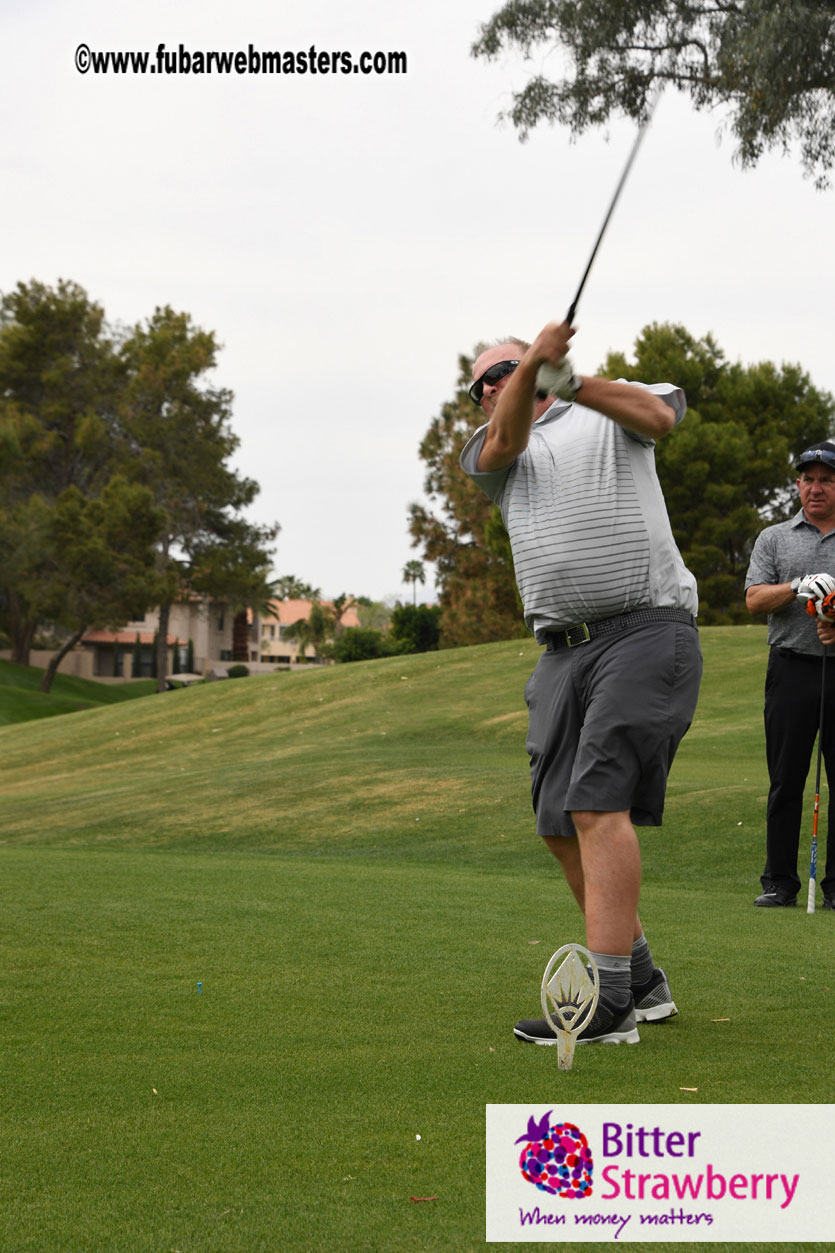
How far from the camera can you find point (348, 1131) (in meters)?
2.64

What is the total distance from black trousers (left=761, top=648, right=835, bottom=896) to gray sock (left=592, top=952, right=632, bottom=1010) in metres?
3.37

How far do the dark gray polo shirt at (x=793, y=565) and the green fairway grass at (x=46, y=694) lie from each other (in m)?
36.6

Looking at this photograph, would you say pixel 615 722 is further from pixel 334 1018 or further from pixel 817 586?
pixel 817 586

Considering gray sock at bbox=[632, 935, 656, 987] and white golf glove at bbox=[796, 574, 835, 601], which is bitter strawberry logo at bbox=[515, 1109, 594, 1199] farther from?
white golf glove at bbox=[796, 574, 835, 601]

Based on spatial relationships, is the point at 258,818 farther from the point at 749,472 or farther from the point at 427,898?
the point at 749,472

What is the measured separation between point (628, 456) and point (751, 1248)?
7.56 ft

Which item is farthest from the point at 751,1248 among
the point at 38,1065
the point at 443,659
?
the point at 443,659

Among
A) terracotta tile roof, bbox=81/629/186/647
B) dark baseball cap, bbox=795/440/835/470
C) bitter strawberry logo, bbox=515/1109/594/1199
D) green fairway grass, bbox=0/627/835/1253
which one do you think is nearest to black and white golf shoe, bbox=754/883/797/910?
green fairway grass, bbox=0/627/835/1253

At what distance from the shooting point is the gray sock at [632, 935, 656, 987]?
381 centimetres

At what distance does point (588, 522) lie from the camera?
3.74 m

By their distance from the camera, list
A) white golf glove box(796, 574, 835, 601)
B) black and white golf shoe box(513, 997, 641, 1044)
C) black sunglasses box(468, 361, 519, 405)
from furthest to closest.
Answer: white golf glove box(796, 574, 835, 601), black sunglasses box(468, 361, 519, 405), black and white golf shoe box(513, 997, 641, 1044)

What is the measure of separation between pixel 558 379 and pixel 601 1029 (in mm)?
1786

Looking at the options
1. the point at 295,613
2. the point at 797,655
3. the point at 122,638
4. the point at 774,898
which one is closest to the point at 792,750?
the point at 797,655

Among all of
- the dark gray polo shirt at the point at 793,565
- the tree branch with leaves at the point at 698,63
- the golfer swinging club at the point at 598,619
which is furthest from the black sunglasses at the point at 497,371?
the tree branch with leaves at the point at 698,63
